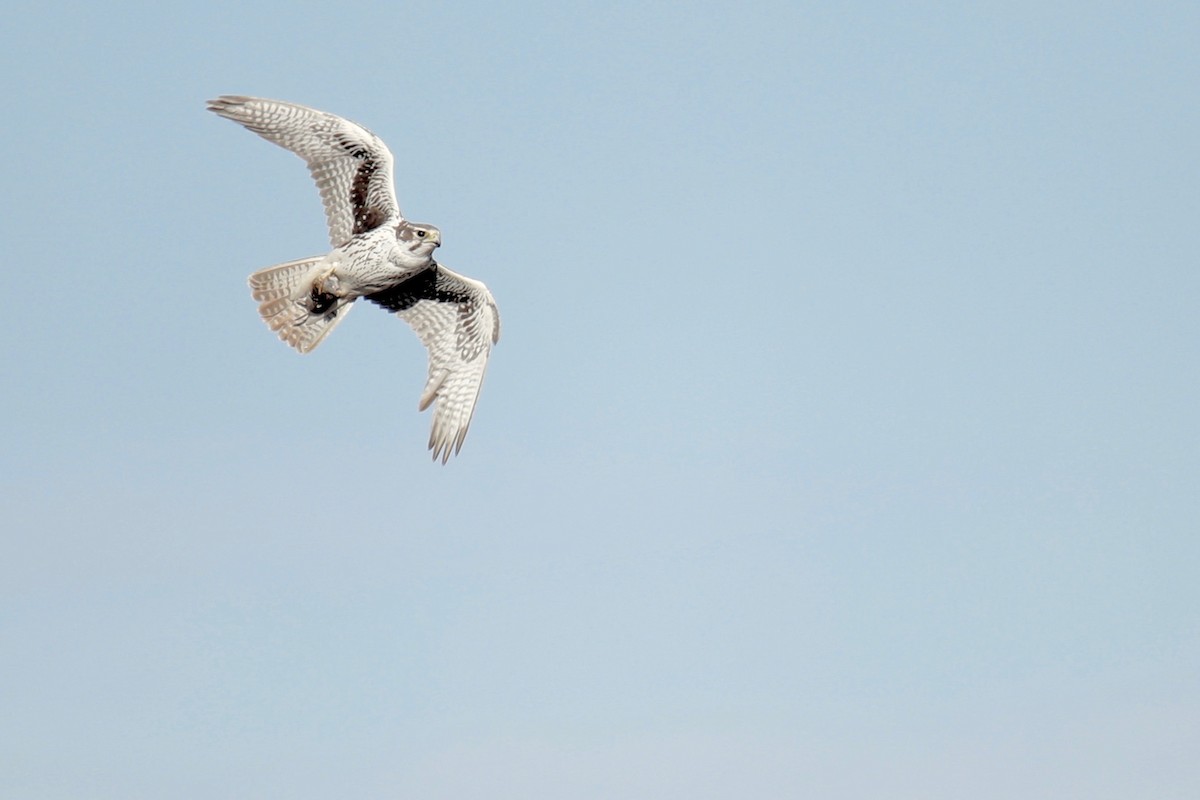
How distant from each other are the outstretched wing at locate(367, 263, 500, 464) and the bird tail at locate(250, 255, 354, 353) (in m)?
1.44

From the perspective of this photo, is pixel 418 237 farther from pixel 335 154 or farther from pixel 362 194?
pixel 335 154

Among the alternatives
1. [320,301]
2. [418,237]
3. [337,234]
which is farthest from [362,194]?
[320,301]

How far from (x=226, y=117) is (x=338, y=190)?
1.95 metres

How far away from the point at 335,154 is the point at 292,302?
2.36m

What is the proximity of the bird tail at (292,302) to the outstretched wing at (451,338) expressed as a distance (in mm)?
1441

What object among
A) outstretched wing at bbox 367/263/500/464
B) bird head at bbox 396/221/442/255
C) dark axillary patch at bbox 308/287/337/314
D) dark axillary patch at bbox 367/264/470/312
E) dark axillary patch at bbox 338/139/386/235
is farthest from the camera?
outstretched wing at bbox 367/263/500/464

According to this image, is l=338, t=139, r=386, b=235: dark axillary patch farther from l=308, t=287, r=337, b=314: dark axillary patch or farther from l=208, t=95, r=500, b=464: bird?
l=308, t=287, r=337, b=314: dark axillary patch

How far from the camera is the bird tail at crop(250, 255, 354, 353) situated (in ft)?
80.4

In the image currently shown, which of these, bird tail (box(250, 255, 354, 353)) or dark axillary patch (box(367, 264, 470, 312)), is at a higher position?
dark axillary patch (box(367, 264, 470, 312))

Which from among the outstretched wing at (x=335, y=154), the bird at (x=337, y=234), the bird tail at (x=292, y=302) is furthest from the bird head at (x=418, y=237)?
the bird tail at (x=292, y=302)

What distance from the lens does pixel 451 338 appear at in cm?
2639

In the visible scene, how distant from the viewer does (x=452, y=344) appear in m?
26.4

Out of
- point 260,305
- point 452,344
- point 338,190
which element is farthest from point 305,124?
point 452,344

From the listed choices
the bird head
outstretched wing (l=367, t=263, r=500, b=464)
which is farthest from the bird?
outstretched wing (l=367, t=263, r=500, b=464)
